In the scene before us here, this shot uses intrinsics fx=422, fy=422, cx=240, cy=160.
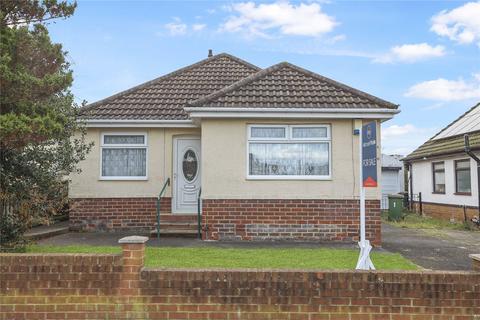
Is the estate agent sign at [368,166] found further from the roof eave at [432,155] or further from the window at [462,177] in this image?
the window at [462,177]

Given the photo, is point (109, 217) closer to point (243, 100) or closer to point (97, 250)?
point (97, 250)

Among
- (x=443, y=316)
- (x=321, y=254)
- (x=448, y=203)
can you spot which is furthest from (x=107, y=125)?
(x=448, y=203)

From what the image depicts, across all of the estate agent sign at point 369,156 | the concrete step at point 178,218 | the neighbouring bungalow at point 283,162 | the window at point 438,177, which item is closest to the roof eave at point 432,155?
the window at point 438,177

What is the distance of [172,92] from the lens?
1352 centimetres

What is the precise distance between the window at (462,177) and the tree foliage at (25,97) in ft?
50.0

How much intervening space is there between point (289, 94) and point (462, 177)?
34.6 ft

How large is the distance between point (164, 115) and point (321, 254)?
622cm

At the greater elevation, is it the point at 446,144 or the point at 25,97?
the point at 446,144

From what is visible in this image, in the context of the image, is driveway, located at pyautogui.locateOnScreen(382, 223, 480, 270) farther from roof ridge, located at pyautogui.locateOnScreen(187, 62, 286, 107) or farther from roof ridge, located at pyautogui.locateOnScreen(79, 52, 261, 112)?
roof ridge, located at pyautogui.locateOnScreen(79, 52, 261, 112)

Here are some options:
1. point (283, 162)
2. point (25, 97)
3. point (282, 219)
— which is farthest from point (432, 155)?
point (25, 97)

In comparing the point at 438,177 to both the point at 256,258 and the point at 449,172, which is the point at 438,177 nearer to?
the point at 449,172

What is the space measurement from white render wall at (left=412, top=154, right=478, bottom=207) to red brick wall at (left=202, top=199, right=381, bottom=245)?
839 centimetres

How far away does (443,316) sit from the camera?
4844 millimetres

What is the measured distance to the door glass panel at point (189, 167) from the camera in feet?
40.0
